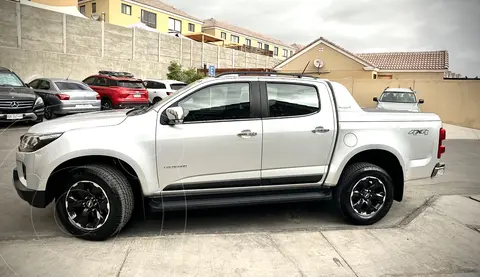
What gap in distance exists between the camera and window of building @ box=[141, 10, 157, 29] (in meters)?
39.1

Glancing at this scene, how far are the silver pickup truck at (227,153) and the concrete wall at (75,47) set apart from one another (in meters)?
16.0

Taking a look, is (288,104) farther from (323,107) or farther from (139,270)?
(139,270)

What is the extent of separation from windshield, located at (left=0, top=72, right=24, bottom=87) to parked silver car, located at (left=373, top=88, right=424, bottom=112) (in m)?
13.5

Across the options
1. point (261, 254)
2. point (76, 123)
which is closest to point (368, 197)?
point (261, 254)

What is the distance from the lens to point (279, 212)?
4973mm

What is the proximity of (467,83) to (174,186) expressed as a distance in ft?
61.0

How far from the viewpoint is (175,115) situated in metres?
3.86

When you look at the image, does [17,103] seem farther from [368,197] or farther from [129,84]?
[368,197]

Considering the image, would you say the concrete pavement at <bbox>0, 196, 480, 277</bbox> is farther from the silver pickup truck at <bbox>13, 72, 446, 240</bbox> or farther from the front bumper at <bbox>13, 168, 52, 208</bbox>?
the front bumper at <bbox>13, 168, 52, 208</bbox>

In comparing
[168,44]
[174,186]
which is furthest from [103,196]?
[168,44]

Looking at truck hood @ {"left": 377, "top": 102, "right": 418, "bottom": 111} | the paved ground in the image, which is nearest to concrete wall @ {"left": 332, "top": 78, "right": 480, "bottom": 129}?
truck hood @ {"left": 377, "top": 102, "right": 418, "bottom": 111}

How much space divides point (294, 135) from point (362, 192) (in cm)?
112

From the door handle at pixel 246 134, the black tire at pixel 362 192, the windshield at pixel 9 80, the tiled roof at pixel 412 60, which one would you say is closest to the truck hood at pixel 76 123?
the door handle at pixel 246 134

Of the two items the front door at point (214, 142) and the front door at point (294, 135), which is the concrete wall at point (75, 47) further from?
the front door at point (294, 135)
